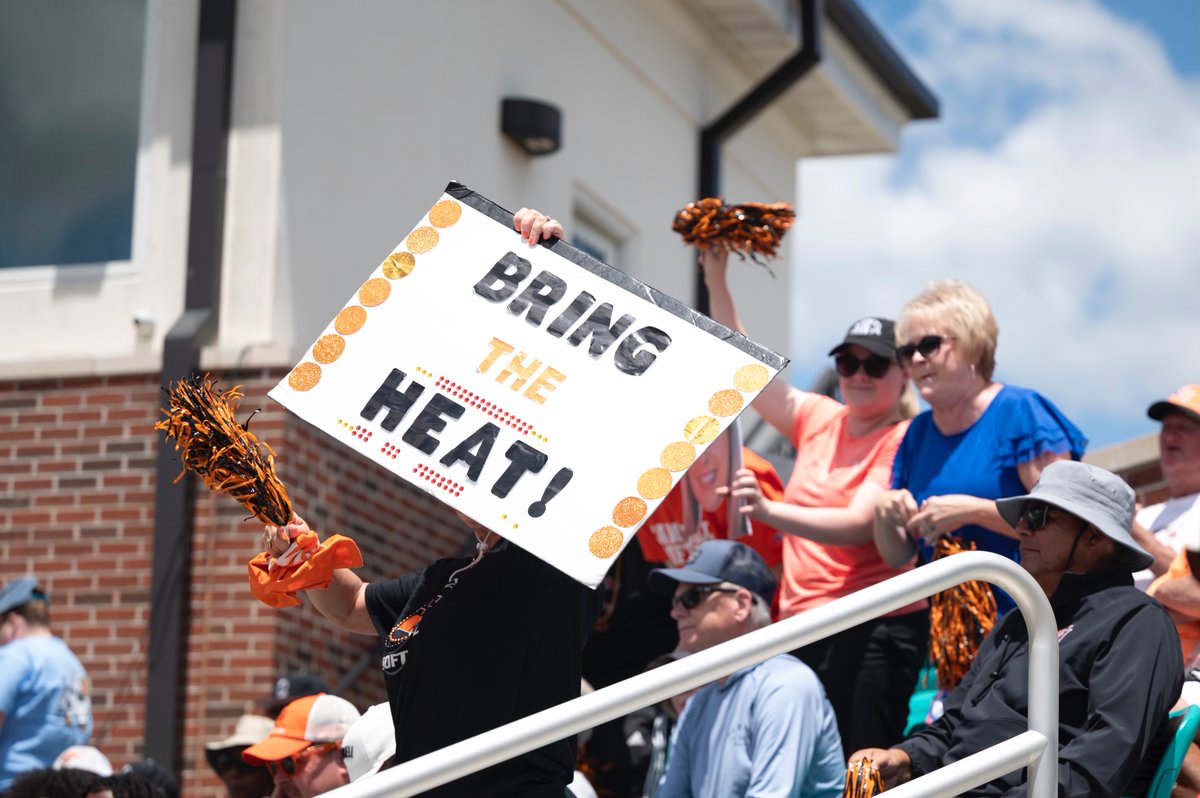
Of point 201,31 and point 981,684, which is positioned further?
point 201,31

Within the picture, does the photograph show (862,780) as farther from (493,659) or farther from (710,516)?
(710,516)

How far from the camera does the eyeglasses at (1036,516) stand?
4.65m

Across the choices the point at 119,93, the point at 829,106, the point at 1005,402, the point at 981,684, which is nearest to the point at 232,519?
the point at 119,93

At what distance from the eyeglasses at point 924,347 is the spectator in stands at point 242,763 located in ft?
8.64

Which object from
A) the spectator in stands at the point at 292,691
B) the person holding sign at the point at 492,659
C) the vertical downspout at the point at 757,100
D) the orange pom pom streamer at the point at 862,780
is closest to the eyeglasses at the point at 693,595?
the orange pom pom streamer at the point at 862,780

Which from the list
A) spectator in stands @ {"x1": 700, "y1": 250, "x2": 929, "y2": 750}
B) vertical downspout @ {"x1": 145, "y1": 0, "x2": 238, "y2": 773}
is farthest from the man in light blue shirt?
vertical downspout @ {"x1": 145, "y1": 0, "x2": 238, "y2": 773}

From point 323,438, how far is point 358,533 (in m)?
0.58

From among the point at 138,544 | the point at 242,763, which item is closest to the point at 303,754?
the point at 242,763

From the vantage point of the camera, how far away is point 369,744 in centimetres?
524

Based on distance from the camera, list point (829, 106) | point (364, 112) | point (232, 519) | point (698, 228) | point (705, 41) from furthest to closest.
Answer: point (829, 106) → point (705, 41) → point (364, 112) → point (232, 519) → point (698, 228)

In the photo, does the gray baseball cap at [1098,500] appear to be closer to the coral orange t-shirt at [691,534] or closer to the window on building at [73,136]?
the coral orange t-shirt at [691,534]

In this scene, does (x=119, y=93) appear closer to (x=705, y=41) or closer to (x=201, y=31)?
(x=201, y=31)

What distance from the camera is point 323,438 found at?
9430 mm

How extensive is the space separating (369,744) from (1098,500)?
2.13 m
